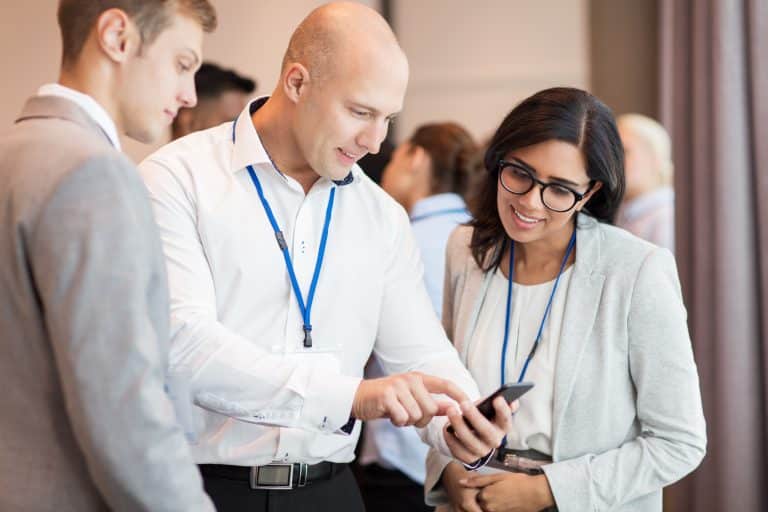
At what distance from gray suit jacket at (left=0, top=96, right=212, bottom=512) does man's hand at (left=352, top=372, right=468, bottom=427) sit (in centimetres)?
48

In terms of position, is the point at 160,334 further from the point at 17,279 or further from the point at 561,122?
the point at 561,122

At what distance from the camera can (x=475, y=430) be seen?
1820 mm

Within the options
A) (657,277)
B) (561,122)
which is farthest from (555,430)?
(561,122)

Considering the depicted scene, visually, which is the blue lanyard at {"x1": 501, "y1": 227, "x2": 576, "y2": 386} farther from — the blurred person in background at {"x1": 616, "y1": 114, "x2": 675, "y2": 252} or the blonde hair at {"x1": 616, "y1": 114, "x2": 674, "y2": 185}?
the blonde hair at {"x1": 616, "y1": 114, "x2": 674, "y2": 185}

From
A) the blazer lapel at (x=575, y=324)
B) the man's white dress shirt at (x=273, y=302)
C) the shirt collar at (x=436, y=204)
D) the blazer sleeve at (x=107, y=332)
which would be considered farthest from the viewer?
the shirt collar at (x=436, y=204)

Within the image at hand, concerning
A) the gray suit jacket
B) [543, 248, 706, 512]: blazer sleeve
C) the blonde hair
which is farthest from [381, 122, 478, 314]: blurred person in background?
the gray suit jacket

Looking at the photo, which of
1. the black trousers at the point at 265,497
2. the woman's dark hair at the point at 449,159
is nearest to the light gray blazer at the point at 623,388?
the black trousers at the point at 265,497

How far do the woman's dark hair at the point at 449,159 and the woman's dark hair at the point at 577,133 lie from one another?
1354 mm

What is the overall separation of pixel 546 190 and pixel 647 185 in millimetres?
3074

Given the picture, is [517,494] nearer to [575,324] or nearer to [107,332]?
[575,324]

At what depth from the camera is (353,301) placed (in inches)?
78.2

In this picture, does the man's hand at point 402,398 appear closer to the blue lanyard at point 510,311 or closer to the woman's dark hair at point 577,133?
the blue lanyard at point 510,311

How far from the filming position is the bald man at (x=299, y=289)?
176 cm

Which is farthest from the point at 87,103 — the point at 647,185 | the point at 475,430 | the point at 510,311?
the point at 647,185
